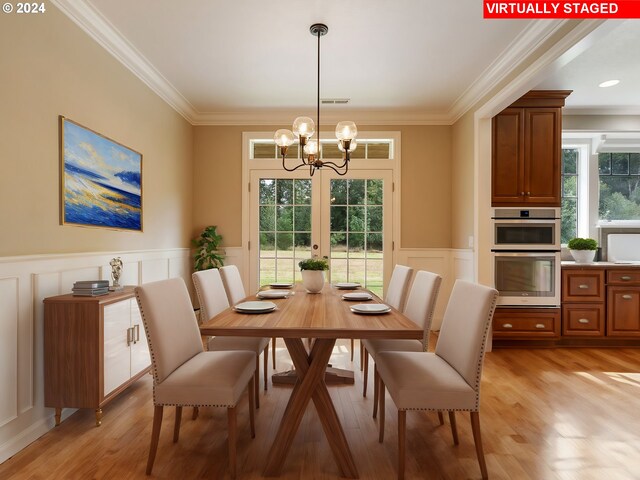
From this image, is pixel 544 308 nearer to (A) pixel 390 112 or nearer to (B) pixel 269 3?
(A) pixel 390 112

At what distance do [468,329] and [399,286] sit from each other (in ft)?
3.44

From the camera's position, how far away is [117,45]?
2.92 m

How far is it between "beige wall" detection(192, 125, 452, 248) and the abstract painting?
55.0 inches

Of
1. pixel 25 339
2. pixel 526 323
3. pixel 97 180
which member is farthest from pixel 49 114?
pixel 526 323

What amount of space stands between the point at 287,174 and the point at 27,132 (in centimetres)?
293

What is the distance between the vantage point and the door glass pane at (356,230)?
15.6ft

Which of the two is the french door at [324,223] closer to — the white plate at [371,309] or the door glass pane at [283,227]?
the door glass pane at [283,227]

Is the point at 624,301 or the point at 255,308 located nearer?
the point at 255,308

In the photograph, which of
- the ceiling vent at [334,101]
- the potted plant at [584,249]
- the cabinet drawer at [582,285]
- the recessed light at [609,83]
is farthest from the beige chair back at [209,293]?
the recessed light at [609,83]

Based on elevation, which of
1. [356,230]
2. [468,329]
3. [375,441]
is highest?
[356,230]

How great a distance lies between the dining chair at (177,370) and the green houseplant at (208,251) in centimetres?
250

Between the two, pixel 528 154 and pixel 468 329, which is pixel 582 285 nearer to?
pixel 528 154

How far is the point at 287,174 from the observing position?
15.6 feet

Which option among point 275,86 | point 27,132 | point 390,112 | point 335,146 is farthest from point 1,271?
point 390,112
